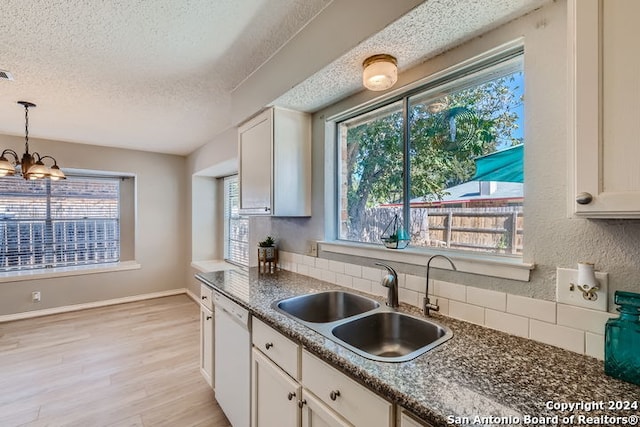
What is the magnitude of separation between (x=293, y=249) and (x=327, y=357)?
1.44m

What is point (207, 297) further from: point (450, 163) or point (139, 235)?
point (139, 235)

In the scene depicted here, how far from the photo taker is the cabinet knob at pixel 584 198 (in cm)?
80

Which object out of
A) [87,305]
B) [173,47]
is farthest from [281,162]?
[87,305]

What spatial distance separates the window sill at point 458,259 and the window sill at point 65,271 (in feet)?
13.2

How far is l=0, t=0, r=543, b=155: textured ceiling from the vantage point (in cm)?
130

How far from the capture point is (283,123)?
214 centimetres

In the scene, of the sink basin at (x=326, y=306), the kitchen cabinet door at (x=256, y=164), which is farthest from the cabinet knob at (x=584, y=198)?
the kitchen cabinet door at (x=256, y=164)

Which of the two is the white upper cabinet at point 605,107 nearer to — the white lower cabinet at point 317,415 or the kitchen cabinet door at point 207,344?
the white lower cabinet at point 317,415

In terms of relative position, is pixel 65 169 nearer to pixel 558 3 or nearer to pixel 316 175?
pixel 316 175

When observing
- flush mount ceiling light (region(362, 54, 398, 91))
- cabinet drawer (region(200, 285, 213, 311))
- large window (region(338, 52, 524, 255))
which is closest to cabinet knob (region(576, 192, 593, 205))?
large window (region(338, 52, 524, 255))

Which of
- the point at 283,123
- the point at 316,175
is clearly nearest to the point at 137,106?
the point at 283,123

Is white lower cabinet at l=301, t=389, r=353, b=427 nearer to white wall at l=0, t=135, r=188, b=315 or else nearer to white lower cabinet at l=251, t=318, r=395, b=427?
white lower cabinet at l=251, t=318, r=395, b=427

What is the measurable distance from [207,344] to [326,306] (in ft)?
3.47

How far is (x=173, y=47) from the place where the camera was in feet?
5.95
